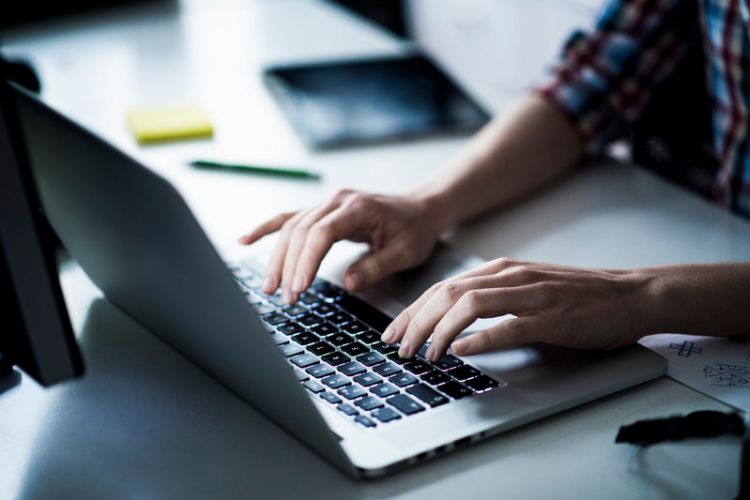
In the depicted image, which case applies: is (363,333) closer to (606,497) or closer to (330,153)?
(606,497)

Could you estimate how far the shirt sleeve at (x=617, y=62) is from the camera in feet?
4.10

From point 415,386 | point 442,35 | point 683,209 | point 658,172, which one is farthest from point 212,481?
point 442,35

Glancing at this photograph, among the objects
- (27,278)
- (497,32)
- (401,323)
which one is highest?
(27,278)

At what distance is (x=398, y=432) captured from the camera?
0.68 meters

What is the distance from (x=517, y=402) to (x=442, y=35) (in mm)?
2831

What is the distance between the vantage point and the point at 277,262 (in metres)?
0.89

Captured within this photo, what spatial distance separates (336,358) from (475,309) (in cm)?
12

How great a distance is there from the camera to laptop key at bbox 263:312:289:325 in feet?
2.77

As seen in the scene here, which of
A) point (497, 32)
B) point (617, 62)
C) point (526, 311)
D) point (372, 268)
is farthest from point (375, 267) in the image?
point (497, 32)

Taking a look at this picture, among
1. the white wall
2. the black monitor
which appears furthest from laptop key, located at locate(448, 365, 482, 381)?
the white wall

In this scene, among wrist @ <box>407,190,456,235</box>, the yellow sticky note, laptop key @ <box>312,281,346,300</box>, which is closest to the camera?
laptop key @ <box>312,281,346,300</box>

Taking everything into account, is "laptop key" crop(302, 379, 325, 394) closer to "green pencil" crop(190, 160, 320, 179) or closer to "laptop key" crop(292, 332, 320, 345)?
"laptop key" crop(292, 332, 320, 345)

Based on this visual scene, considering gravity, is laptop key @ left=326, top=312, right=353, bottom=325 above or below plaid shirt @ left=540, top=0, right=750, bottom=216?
below

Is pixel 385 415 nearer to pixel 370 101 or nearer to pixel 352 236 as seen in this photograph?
pixel 352 236
